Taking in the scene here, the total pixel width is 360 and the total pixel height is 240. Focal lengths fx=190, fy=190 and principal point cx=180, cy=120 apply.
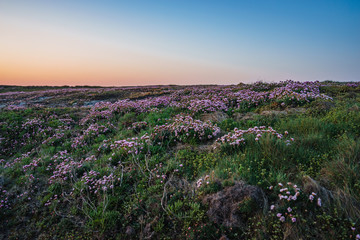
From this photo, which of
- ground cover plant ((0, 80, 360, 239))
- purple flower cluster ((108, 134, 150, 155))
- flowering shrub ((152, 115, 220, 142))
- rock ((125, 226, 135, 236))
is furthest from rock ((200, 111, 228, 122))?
rock ((125, 226, 135, 236))

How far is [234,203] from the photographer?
334cm

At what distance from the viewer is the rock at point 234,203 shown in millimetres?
3193

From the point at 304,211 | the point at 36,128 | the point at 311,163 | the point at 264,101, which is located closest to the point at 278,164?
the point at 311,163

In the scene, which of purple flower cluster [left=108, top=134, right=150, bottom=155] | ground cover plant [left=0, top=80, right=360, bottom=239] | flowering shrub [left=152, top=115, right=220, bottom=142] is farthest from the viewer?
flowering shrub [left=152, top=115, right=220, bottom=142]

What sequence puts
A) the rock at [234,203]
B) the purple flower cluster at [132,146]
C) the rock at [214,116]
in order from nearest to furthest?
the rock at [234,203], the purple flower cluster at [132,146], the rock at [214,116]

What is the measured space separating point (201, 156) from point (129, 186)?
2097 mm

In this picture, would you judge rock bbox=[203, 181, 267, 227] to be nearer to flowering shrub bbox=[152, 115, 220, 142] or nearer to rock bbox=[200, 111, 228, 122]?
flowering shrub bbox=[152, 115, 220, 142]

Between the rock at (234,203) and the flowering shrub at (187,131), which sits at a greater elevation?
the flowering shrub at (187,131)

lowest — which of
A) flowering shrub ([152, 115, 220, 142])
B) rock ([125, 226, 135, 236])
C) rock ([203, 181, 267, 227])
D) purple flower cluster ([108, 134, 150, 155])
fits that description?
rock ([125, 226, 135, 236])

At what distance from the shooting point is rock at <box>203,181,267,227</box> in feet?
10.5

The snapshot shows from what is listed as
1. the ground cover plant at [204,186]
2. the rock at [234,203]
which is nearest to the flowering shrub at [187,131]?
the ground cover plant at [204,186]

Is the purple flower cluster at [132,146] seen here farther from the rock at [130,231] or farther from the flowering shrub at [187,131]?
the rock at [130,231]

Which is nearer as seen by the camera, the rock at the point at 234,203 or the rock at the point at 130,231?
the rock at the point at 234,203

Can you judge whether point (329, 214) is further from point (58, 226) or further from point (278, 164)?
point (58, 226)
